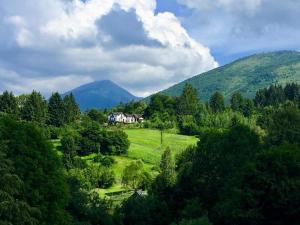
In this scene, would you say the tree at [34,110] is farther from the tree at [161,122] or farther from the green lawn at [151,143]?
the tree at [161,122]

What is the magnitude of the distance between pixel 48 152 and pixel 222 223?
17.5 meters

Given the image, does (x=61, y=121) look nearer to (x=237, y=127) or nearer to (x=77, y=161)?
(x=77, y=161)

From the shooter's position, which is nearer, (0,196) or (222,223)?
(0,196)

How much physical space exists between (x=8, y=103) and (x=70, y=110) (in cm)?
2039

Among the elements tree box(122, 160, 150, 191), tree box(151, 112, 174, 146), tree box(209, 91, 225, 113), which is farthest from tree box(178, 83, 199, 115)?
tree box(122, 160, 150, 191)

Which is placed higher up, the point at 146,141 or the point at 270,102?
the point at 270,102

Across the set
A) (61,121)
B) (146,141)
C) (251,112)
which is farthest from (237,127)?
(251,112)

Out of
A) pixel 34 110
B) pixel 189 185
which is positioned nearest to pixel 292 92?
pixel 34 110

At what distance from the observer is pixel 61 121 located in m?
150

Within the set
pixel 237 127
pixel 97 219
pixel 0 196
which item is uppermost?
pixel 237 127

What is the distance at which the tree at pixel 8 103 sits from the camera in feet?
463

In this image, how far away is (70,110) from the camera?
6132 inches

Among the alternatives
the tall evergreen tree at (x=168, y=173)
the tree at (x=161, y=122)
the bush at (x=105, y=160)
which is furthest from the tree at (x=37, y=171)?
the tree at (x=161, y=122)

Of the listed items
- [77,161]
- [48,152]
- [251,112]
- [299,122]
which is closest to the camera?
[48,152]
